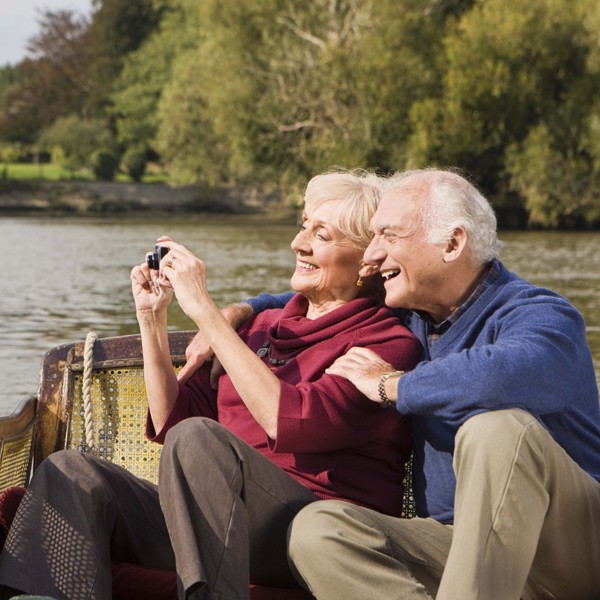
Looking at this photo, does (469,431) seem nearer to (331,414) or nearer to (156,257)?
(331,414)

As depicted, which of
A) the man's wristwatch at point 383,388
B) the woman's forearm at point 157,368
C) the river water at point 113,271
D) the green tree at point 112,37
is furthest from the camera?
the green tree at point 112,37

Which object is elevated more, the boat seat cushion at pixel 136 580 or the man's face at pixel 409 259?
the man's face at pixel 409 259

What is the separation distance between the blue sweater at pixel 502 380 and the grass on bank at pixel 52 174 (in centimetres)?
4933

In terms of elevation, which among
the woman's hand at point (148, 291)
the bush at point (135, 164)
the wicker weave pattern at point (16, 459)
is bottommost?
the bush at point (135, 164)

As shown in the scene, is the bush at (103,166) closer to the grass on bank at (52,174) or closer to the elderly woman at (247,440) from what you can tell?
the grass on bank at (52,174)

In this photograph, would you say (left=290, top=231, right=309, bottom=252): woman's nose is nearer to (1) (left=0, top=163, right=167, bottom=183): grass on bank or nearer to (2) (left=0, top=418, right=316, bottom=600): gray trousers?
(2) (left=0, top=418, right=316, bottom=600): gray trousers

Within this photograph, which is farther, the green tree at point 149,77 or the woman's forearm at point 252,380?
the green tree at point 149,77

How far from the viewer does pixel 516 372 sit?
10.6 ft

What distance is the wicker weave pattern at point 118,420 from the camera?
4230 millimetres

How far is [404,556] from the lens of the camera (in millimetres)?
3340

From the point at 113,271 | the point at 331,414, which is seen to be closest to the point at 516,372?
the point at 331,414

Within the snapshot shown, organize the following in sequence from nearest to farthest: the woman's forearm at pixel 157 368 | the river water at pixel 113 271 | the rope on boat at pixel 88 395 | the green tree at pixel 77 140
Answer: the woman's forearm at pixel 157 368
the rope on boat at pixel 88 395
the river water at pixel 113 271
the green tree at pixel 77 140

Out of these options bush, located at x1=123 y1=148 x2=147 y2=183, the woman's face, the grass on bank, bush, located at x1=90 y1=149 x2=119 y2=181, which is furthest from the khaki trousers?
bush, located at x1=123 y1=148 x2=147 y2=183

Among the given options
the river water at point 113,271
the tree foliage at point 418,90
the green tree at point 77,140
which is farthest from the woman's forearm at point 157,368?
the green tree at point 77,140
